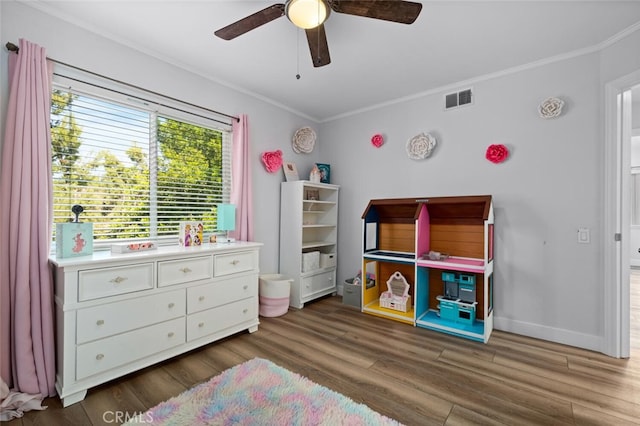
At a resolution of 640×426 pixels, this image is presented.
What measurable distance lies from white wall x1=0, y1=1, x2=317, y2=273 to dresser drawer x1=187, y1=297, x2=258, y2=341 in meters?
0.76

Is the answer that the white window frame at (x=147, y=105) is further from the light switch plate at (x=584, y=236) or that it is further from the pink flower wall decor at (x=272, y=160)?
the light switch plate at (x=584, y=236)

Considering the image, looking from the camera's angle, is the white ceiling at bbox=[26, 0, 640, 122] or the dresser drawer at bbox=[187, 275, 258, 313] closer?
the white ceiling at bbox=[26, 0, 640, 122]

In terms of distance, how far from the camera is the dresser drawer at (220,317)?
2.37 meters

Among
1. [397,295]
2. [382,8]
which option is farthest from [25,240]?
[397,295]

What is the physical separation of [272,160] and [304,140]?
2.36ft

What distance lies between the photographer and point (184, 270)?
2.31 m

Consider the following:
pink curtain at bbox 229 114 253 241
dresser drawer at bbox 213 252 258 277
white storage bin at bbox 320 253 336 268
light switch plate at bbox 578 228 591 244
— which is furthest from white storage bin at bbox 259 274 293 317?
light switch plate at bbox 578 228 591 244

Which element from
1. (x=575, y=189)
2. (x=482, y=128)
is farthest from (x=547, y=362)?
(x=482, y=128)

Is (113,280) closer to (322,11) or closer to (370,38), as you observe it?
(322,11)

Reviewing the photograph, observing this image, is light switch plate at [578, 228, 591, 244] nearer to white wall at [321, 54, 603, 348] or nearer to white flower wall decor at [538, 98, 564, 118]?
white wall at [321, 54, 603, 348]

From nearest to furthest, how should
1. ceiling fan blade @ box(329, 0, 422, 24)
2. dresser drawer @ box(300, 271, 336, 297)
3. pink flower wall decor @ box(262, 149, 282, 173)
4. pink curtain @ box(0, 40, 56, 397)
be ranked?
ceiling fan blade @ box(329, 0, 422, 24), pink curtain @ box(0, 40, 56, 397), pink flower wall decor @ box(262, 149, 282, 173), dresser drawer @ box(300, 271, 336, 297)

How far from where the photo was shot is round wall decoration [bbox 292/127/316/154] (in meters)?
3.90

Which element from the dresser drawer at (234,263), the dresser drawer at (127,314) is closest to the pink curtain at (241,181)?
the dresser drawer at (234,263)

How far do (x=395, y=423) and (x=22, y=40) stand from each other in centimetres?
325
